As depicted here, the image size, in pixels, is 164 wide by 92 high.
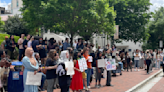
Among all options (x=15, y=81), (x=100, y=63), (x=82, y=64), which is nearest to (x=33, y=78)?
(x=15, y=81)

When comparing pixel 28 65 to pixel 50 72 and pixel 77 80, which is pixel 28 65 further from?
pixel 77 80

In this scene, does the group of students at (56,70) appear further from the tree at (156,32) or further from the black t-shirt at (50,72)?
the tree at (156,32)

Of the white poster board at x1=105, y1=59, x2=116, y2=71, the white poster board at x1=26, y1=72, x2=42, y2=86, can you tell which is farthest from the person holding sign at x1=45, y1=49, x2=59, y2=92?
the white poster board at x1=105, y1=59, x2=116, y2=71

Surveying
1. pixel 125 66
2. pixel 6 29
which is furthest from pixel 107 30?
pixel 6 29

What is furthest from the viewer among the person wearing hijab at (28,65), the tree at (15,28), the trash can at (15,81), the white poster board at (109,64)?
the tree at (15,28)

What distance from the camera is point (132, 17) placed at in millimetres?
31703

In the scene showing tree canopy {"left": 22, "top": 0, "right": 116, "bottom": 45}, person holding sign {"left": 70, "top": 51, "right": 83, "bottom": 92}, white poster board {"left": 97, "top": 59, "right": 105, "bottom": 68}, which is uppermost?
tree canopy {"left": 22, "top": 0, "right": 116, "bottom": 45}

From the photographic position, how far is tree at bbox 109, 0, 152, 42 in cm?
3159

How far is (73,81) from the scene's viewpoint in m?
9.02

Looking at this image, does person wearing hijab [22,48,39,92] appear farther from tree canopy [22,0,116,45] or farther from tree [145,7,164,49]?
tree [145,7,164,49]

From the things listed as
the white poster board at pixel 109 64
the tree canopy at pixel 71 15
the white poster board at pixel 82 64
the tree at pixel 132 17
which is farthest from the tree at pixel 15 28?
the white poster board at pixel 82 64

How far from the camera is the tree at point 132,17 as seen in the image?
31594 mm

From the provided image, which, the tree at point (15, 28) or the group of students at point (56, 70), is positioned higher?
the tree at point (15, 28)

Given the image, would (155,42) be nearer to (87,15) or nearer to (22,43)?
(87,15)
